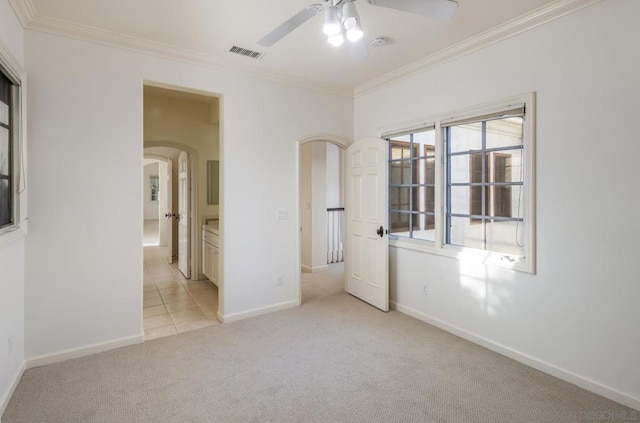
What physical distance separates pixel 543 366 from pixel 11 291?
3977 millimetres

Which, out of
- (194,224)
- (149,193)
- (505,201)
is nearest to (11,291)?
(194,224)

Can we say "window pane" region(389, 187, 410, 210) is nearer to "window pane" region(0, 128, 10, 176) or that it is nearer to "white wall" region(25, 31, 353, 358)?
"white wall" region(25, 31, 353, 358)

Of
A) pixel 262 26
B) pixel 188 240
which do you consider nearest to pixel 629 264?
pixel 262 26

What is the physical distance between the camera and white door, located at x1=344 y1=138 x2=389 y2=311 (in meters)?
4.02

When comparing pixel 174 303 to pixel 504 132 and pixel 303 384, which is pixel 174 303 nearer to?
pixel 303 384

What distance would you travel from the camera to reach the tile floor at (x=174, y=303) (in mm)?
3613

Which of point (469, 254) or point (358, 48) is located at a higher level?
point (358, 48)

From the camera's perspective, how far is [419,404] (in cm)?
228

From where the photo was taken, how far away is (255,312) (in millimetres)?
3910

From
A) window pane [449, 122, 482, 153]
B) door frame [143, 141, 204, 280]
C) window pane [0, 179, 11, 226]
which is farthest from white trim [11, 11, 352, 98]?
door frame [143, 141, 204, 280]

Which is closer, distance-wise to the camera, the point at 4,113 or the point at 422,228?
the point at 4,113

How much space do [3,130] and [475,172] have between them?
3.75 metres

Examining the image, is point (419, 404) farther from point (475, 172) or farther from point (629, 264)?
point (475, 172)

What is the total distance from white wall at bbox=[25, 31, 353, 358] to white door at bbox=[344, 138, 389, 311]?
1.31 meters
